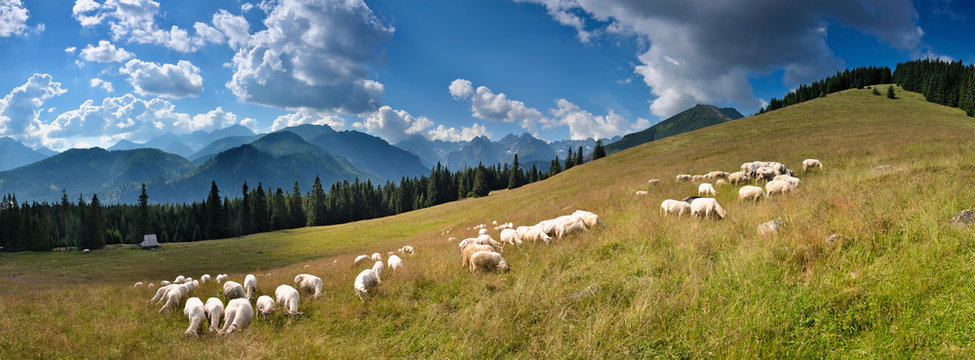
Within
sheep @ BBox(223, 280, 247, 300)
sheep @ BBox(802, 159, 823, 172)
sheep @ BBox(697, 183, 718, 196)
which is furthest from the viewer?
sheep @ BBox(802, 159, 823, 172)

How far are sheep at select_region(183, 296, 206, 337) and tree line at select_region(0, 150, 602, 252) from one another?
8625 centimetres

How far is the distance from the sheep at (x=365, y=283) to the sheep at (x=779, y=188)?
48.1ft

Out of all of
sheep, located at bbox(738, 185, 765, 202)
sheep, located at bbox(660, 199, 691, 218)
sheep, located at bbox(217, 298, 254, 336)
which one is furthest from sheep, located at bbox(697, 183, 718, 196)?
sheep, located at bbox(217, 298, 254, 336)

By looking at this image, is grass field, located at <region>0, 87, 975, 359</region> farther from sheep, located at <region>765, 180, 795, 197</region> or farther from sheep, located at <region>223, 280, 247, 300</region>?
sheep, located at <region>765, 180, 795, 197</region>

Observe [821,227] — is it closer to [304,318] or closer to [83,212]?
[304,318]

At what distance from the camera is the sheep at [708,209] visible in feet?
34.3

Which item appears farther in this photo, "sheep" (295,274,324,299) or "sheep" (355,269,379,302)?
"sheep" (295,274,324,299)

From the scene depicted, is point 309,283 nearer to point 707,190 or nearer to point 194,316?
point 194,316

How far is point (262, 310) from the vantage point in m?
7.83

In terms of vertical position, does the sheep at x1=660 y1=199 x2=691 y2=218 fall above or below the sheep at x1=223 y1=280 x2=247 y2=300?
above

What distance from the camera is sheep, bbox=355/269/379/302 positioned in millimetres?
7749

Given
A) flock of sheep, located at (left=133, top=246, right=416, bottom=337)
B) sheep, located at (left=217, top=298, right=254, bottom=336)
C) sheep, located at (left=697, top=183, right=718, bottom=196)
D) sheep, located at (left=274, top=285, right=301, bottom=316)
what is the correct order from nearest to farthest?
sheep, located at (left=217, top=298, right=254, bottom=336) → flock of sheep, located at (left=133, top=246, right=416, bottom=337) → sheep, located at (left=274, top=285, right=301, bottom=316) → sheep, located at (left=697, top=183, right=718, bottom=196)

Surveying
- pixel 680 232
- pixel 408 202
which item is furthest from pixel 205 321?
pixel 408 202

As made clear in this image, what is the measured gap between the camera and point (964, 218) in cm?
562
